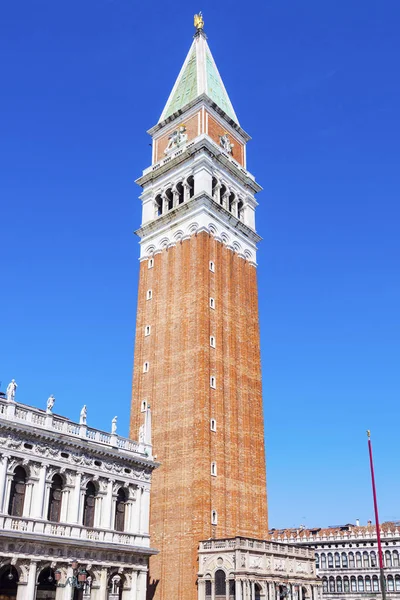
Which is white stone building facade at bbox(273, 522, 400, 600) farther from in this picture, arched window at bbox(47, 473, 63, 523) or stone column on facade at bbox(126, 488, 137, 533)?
arched window at bbox(47, 473, 63, 523)

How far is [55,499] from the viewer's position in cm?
3962

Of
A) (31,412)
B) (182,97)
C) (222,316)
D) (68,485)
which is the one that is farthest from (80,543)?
(182,97)

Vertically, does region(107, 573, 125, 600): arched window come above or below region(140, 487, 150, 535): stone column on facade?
below

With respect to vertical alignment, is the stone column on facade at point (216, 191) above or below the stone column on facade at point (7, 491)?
above

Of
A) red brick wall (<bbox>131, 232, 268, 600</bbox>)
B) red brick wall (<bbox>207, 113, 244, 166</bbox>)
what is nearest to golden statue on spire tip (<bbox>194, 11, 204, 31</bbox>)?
red brick wall (<bbox>207, 113, 244, 166</bbox>)

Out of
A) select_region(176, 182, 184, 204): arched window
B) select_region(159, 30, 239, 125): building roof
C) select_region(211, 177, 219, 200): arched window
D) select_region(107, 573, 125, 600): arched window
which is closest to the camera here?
select_region(107, 573, 125, 600): arched window

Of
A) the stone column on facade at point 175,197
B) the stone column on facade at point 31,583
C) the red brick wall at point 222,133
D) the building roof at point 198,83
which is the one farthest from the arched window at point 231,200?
the stone column on facade at point 31,583

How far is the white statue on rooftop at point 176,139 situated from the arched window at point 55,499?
139ft

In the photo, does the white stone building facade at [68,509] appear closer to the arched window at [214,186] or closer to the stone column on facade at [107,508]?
the stone column on facade at [107,508]

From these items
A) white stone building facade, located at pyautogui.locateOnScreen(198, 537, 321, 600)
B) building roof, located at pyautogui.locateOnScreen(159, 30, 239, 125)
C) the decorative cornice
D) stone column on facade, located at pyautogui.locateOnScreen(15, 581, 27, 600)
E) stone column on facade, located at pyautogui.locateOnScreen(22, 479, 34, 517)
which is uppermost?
building roof, located at pyautogui.locateOnScreen(159, 30, 239, 125)

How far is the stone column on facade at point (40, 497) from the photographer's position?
3766cm

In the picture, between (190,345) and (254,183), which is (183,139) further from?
(190,345)

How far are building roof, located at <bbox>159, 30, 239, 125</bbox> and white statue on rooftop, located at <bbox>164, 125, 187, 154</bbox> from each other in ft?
8.40

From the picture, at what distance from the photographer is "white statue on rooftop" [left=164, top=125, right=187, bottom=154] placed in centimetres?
7046
